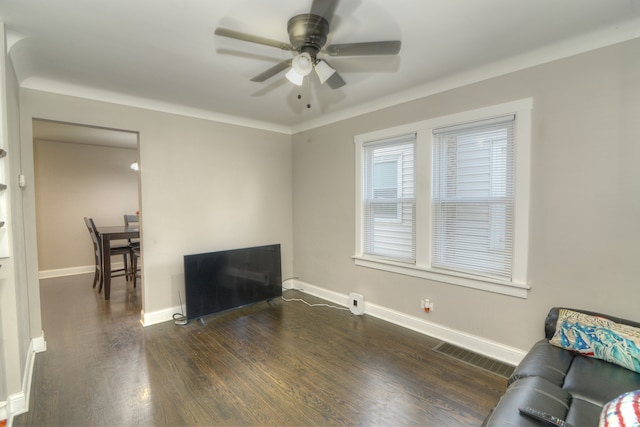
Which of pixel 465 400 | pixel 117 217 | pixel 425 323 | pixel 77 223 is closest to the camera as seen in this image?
pixel 465 400

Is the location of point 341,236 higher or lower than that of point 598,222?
lower

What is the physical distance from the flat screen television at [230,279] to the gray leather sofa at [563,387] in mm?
2762

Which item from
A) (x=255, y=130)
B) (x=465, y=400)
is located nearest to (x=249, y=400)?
(x=465, y=400)

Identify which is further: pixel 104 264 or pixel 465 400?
pixel 104 264

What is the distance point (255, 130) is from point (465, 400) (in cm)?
370

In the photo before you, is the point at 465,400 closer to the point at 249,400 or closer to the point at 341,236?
the point at 249,400

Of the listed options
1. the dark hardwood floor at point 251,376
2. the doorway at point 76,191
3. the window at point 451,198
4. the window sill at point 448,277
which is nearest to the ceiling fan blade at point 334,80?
the window at point 451,198

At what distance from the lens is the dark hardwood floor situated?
189 centimetres

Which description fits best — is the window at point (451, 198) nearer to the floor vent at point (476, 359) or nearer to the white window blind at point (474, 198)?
the white window blind at point (474, 198)

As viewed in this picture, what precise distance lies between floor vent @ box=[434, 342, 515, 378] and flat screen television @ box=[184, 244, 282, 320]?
207cm

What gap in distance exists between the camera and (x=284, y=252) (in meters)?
4.49

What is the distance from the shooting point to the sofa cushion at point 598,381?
1439 millimetres

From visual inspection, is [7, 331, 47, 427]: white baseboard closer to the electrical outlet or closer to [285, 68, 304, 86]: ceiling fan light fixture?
[285, 68, 304, 86]: ceiling fan light fixture

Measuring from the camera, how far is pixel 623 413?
3.37 ft
